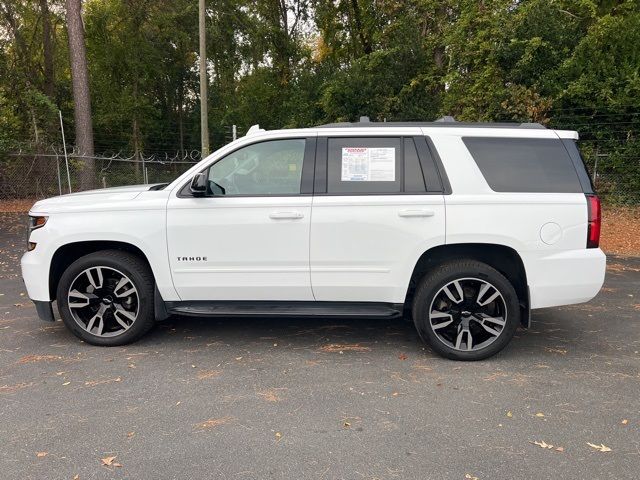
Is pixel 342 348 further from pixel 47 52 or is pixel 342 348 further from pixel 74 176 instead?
pixel 47 52

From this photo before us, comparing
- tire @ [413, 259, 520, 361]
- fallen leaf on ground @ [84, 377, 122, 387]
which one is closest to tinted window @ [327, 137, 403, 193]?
tire @ [413, 259, 520, 361]

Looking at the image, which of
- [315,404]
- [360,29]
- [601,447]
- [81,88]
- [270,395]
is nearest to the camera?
[601,447]

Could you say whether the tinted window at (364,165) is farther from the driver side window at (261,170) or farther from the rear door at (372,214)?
the driver side window at (261,170)

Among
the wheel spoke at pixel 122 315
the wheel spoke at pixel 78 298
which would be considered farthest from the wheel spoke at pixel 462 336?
the wheel spoke at pixel 78 298

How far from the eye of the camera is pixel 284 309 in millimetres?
4391

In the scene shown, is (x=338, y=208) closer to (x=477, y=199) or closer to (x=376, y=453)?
(x=477, y=199)

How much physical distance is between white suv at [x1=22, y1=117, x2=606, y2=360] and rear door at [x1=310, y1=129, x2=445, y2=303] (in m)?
0.01

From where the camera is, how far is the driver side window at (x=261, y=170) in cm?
441

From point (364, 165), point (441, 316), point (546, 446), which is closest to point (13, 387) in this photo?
point (364, 165)

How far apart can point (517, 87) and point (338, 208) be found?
11462mm

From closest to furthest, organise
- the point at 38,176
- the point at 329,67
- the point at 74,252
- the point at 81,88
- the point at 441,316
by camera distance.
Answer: the point at 441,316, the point at 74,252, the point at 38,176, the point at 81,88, the point at 329,67

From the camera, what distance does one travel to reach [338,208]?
426cm

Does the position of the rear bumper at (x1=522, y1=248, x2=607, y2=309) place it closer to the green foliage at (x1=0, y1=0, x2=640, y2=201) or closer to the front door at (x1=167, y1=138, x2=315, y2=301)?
the front door at (x1=167, y1=138, x2=315, y2=301)

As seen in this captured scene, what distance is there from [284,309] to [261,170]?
120 cm
